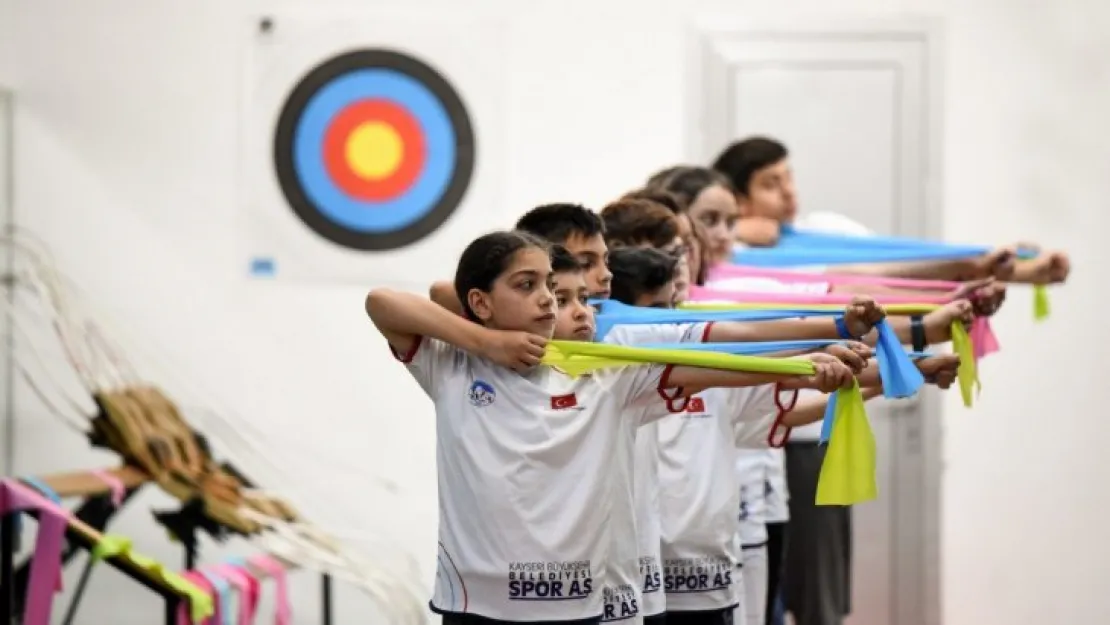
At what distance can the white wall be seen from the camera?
476 cm

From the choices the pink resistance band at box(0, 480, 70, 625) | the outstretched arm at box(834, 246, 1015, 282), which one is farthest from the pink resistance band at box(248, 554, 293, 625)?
the outstretched arm at box(834, 246, 1015, 282)

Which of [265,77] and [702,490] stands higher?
[265,77]

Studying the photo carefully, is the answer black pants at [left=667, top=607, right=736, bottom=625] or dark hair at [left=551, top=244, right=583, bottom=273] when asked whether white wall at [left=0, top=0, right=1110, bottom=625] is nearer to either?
black pants at [left=667, top=607, right=736, bottom=625]

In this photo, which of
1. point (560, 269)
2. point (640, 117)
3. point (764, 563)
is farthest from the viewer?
point (640, 117)

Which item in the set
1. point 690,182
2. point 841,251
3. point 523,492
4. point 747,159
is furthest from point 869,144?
point 523,492

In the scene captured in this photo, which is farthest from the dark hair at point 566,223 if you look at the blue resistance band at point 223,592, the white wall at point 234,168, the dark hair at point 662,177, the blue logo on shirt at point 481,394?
the white wall at point 234,168

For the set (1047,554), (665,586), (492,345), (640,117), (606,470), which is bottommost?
(1047,554)

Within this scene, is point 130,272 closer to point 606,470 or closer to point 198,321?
point 198,321

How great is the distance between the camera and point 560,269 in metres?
2.42

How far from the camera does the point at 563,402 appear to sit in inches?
91.1

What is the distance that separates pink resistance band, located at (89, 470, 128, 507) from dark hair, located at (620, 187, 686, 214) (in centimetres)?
166

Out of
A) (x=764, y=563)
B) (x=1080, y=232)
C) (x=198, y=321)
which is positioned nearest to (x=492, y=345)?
(x=764, y=563)

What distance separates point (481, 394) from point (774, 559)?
1.27 metres

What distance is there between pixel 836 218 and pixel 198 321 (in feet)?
5.71
